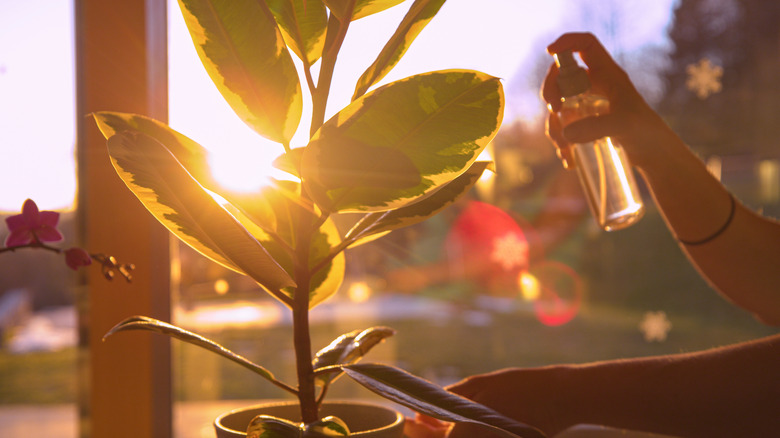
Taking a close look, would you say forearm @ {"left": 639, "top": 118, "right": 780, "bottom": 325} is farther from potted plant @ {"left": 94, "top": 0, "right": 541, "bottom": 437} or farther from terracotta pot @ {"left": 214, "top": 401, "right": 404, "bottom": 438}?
terracotta pot @ {"left": 214, "top": 401, "right": 404, "bottom": 438}

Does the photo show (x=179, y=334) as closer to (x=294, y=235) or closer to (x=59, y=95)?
(x=294, y=235)

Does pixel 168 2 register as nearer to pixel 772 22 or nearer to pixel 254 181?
pixel 254 181

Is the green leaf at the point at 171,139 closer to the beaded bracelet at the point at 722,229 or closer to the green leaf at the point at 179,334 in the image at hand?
the green leaf at the point at 179,334

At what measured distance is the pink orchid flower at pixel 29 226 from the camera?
17.6 inches

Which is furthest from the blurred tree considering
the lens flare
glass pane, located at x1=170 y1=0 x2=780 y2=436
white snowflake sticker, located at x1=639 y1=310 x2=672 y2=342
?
the lens flare

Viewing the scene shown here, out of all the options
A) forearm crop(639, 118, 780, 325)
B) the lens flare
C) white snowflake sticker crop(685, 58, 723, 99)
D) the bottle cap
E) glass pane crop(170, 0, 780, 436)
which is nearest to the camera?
the bottle cap

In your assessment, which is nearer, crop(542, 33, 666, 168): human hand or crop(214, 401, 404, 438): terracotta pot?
crop(214, 401, 404, 438): terracotta pot

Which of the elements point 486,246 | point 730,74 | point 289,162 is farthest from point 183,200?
point 730,74

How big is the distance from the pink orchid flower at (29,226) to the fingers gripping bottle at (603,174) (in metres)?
Answer: 0.50

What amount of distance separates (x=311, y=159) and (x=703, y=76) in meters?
1.21

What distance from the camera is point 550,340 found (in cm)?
218

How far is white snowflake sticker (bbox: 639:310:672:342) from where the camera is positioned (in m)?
1.37

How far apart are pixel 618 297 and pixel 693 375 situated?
52.2 inches

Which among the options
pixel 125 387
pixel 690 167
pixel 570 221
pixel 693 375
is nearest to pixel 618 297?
pixel 570 221
